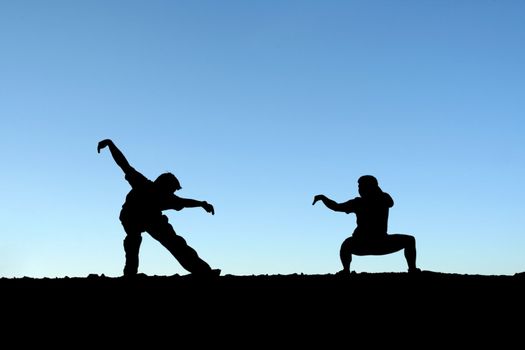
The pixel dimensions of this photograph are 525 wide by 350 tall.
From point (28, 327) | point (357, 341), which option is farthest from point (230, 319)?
point (28, 327)

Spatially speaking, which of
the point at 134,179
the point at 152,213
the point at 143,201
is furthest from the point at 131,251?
the point at 134,179

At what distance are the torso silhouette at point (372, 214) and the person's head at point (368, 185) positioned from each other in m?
0.08

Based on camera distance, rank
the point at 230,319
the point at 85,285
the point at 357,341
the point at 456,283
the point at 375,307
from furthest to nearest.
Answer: the point at 456,283 → the point at 85,285 → the point at 375,307 → the point at 230,319 → the point at 357,341

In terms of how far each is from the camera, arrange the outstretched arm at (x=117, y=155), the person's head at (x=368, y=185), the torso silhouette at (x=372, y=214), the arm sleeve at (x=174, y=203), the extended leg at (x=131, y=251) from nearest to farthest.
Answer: the extended leg at (x=131, y=251), the outstretched arm at (x=117, y=155), the arm sleeve at (x=174, y=203), the torso silhouette at (x=372, y=214), the person's head at (x=368, y=185)

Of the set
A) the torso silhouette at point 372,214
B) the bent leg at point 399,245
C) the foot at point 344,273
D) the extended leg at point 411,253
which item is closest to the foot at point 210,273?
the foot at point 344,273

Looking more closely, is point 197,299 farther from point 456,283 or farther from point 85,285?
point 456,283

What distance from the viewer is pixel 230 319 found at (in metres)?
7.30

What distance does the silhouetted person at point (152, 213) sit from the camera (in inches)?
414

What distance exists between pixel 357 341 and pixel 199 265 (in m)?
4.73

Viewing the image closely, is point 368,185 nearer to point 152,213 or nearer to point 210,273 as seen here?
point 210,273

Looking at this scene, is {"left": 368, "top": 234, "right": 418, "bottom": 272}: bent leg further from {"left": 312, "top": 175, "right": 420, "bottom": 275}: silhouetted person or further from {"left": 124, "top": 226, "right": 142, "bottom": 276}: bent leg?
{"left": 124, "top": 226, "right": 142, "bottom": 276}: bent leg

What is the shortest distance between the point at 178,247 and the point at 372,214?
3.64m

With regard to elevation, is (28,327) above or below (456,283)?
below

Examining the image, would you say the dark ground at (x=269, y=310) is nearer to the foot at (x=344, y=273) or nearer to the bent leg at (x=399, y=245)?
the foot at (x=344, y=273)
